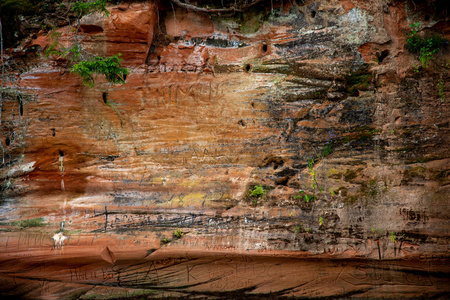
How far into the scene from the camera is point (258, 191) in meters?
5.81

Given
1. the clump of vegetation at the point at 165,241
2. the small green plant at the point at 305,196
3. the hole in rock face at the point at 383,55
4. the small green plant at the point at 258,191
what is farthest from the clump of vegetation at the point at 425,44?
the clump of vegetation at the point at 165,241

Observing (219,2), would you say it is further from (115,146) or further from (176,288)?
(176,288)

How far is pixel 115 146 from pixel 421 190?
17.7ft

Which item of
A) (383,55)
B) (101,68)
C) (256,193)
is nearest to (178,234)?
(256,193)

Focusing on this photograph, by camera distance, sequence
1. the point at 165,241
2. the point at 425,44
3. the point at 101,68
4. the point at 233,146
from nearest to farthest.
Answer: the point at 101,68, the point at 425,44, the point at 165,241, the point at 233,146

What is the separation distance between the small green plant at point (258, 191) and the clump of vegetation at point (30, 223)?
147 inches

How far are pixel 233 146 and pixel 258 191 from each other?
3.02 ft

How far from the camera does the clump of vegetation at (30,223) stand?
19.0ft

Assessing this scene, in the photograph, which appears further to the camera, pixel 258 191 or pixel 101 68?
pixel 258 191

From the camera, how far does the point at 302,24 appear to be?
19.4ft

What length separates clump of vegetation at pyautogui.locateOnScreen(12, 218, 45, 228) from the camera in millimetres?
5793

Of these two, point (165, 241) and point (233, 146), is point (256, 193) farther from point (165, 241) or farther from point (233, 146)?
point (165, 241)

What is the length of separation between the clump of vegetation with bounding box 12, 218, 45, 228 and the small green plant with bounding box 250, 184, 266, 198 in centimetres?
373

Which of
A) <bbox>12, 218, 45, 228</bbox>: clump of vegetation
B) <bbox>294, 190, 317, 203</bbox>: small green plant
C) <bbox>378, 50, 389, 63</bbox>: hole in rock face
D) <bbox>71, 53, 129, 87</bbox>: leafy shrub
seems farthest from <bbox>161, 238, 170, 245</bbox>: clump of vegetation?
<bbox>378, 50, 389, 63</bbox>: hole in rock face
